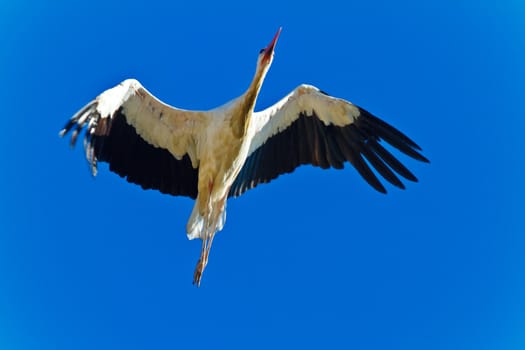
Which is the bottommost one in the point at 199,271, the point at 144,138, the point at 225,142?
the point at 199,271

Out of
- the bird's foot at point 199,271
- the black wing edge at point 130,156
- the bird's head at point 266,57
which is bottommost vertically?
the bird's foot at point 199,271

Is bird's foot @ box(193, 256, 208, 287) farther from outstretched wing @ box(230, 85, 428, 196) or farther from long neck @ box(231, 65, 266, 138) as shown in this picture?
long neck @ box(231, 65, 266, 138)

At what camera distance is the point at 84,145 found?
9.20 m

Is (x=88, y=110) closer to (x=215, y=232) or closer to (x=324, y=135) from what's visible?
(x=215, y=232)

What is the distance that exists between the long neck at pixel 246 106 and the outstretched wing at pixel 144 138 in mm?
491

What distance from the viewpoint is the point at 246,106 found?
920cm

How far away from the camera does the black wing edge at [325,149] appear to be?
9773 millimetres

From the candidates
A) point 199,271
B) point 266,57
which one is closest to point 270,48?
point 266,57

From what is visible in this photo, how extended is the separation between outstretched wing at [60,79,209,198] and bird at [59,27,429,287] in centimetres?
1

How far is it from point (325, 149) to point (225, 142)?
1227 millimetres

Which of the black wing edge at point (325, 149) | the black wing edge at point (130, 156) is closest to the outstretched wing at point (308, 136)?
the black wing edge at point (325, 149)

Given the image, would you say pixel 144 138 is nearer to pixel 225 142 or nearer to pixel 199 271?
pixel 225 142

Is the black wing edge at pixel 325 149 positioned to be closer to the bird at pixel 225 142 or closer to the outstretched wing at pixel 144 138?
the bird at pixel 225 142

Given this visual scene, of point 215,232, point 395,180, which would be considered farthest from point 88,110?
point 395,180
